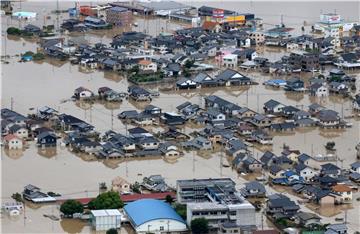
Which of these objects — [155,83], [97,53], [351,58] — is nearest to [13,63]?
[97,53]

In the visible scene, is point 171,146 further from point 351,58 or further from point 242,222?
point 351,58

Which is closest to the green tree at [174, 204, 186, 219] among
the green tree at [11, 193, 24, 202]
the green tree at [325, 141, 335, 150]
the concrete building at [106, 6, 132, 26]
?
the green tree at [11, 193, 24, 202]

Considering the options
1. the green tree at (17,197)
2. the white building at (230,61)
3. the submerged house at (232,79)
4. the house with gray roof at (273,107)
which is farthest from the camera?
the white building at (230,61)

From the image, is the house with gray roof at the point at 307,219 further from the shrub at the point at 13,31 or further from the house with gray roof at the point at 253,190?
the shrub at the point at 13,31

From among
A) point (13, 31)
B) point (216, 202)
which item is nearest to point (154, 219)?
point (216, 202)

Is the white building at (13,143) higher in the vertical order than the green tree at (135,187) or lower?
lower

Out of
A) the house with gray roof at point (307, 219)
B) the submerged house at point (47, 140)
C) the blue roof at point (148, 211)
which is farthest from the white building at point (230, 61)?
the house with gray roof at point (307, 219)

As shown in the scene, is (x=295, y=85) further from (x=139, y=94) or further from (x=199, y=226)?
(x=199, y=226)
